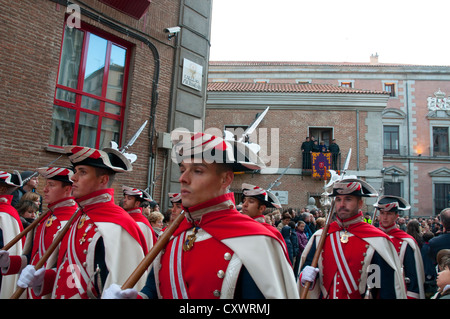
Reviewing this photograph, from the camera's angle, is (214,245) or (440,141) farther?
(440,141)

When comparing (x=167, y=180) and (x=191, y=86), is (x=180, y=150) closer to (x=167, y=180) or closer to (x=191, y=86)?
(x=167, y=180)

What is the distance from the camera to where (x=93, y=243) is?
2822 millimetres

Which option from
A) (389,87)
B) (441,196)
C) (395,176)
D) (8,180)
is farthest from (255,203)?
(389,87)

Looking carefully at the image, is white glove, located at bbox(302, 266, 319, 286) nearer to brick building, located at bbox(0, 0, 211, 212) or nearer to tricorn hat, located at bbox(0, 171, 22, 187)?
tricorn hat, located at bbox(0, 171, 22, 187)

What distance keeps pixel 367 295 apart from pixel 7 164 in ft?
25.5

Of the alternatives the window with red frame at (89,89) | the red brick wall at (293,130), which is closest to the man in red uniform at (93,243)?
the window with red frame at (89,89)

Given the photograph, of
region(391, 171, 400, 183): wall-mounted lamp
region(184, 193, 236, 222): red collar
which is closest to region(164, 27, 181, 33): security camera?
region(184, 193, 236, 222): red collar

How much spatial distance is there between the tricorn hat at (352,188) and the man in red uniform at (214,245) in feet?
5.70

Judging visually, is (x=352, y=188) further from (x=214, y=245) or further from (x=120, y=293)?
(x=120, y=293)

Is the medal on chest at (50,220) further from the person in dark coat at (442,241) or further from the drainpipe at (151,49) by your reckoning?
the drainpipe at (151,49)

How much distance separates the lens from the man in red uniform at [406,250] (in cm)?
424

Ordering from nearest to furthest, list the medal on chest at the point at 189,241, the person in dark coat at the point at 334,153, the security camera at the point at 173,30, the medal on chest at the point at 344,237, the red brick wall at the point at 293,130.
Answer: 1. the medal on chest at the point at 189,241
2. the medal on chest at the point at 344,237
3. the security camera at the point at 173,30
4. the person in dark coat at the point at 334,153
5. the red brick wall at the point at 293,130

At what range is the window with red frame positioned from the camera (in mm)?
9289

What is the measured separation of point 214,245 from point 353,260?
1.98 meters
